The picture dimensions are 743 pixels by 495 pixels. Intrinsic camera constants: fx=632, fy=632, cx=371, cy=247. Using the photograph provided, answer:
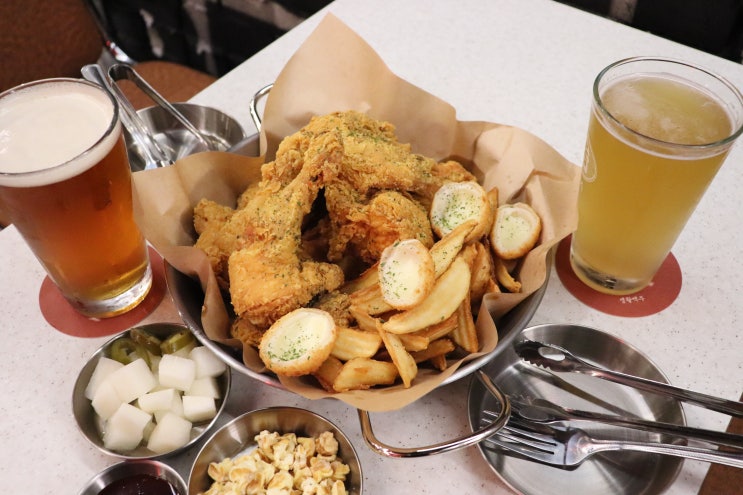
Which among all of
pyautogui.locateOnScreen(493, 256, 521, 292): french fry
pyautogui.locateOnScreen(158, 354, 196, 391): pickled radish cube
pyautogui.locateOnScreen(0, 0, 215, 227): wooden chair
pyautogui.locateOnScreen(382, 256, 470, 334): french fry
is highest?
pyautogui.locateOnScreen(382, 256, 470, 334): french fry

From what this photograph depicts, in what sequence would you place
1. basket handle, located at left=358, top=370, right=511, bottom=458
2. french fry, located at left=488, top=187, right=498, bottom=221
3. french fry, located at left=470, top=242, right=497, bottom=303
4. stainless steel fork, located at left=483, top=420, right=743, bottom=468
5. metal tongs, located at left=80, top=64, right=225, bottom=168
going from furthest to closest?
metal tongs, located at left=80, top=64, right=225, bottom=168 < french fry, located at left=488, top=187, right=498, bottom=221 < french fry, located at left=470, top=242, right=497, bottom=303 < stainless steel fork, located at left=483, top=420, right=743, bottom=468 < basket handle, located at left=358, top=370, right=511, bottom=458

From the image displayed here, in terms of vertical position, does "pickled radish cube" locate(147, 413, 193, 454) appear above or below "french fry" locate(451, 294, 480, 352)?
below

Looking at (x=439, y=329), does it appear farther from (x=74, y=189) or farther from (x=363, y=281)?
(x=74, y=189)

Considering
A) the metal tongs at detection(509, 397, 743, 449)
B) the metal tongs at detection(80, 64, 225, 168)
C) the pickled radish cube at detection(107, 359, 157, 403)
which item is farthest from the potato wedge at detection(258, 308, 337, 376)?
the metal tongs at detection(80, 64, 225, 168)

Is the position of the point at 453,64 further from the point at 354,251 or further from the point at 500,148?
the point at 354,251

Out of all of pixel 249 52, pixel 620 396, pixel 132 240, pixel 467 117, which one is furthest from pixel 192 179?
pixel 249 52

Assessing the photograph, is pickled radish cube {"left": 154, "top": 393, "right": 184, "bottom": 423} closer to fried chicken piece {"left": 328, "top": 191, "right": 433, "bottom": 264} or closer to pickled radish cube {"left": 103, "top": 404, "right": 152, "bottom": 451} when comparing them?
pickled radish cube {"left": 103, "top": 404, "right": 152, "bottom": 451}

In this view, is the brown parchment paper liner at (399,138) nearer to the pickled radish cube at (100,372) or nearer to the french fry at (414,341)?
the french fry at (414,341)

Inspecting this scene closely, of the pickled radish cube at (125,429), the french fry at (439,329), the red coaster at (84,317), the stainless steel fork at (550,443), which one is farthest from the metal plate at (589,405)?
the red coaster at (84,317)
